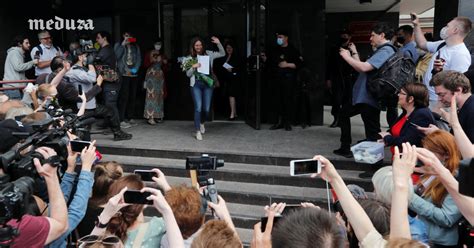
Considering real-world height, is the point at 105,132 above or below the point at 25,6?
below

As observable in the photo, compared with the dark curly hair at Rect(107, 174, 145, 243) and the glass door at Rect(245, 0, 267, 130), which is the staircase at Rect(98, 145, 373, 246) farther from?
the dark curly hair at Rect(107, 174, 145, 243)

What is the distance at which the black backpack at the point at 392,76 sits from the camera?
457 cm

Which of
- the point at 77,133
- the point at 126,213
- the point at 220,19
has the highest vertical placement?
the point at 220,19

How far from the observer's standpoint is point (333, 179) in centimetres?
218

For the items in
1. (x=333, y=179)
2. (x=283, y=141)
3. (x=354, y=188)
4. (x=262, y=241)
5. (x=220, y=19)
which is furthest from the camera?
(x=220, y=19)

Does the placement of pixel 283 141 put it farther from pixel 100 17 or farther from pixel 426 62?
pixel 100 17

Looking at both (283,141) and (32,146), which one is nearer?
(32,146)

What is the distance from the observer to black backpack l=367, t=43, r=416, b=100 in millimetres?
4574

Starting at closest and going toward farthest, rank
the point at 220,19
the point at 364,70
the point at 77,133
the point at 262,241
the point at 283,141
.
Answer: the point at 262,241 → the point at 77,133 → the point at 364,70 → the point at 283,141 → the point at 220,19

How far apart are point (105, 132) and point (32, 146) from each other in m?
4.64

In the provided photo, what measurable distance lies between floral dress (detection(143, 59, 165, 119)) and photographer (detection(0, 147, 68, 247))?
5.48 m

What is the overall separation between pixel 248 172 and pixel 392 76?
2064mm

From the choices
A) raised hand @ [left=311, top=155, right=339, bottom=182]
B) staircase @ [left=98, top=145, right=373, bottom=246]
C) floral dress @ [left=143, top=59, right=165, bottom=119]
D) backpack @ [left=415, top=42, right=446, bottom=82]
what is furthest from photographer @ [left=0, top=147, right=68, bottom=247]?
floral dress @ [left=143, top=59, right=165, bottom=119]

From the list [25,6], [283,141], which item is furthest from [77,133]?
[25,6]
